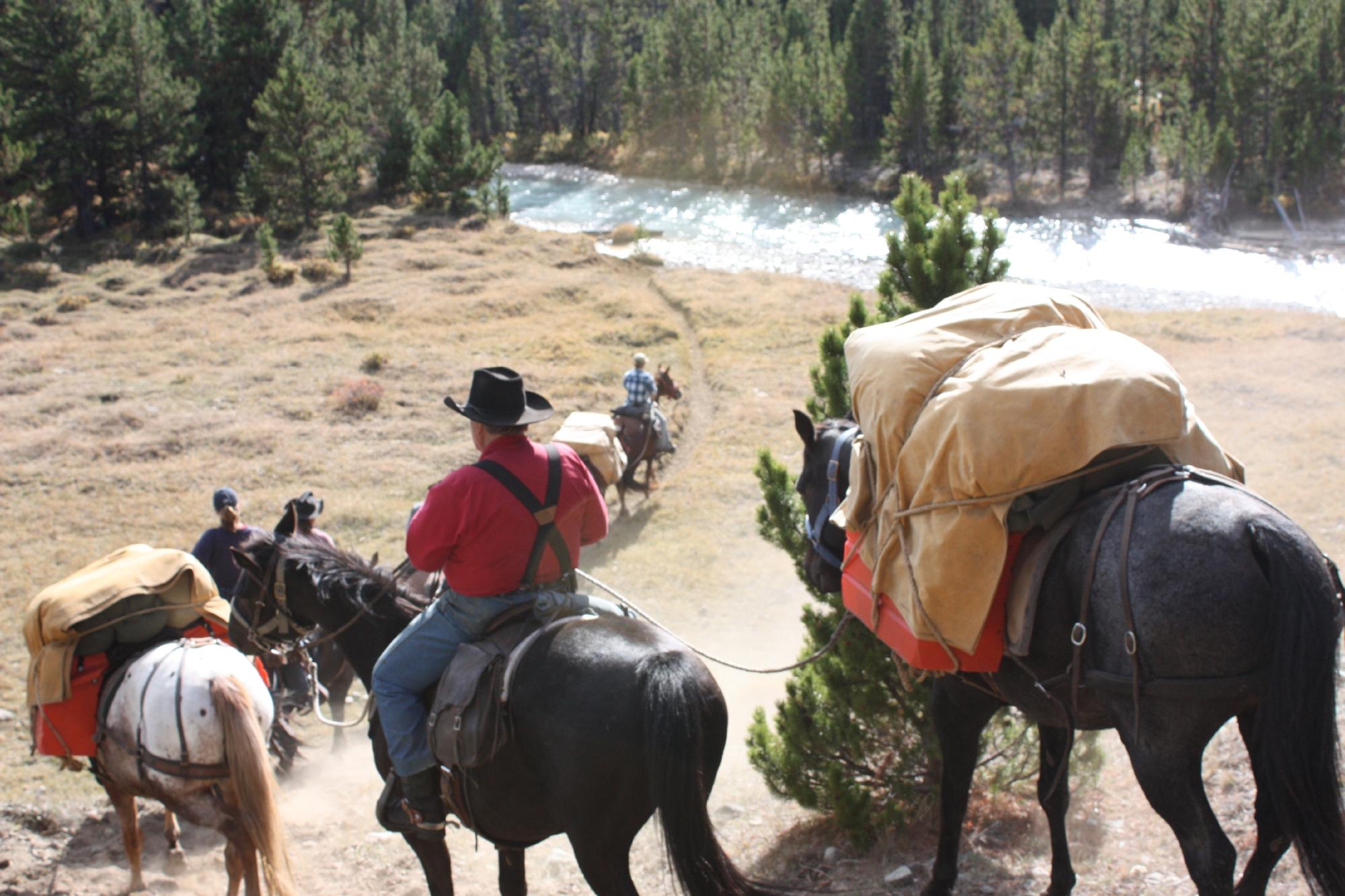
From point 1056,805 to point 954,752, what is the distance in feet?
1.90

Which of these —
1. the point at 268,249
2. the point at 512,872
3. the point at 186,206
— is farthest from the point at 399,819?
the point at 186,206

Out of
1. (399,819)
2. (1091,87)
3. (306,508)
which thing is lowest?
(399,819)

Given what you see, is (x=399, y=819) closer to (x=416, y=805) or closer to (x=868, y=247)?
(x=416, y=805)

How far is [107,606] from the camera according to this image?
5.73 metres

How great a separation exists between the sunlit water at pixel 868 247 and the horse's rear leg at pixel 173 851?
76.6 ft

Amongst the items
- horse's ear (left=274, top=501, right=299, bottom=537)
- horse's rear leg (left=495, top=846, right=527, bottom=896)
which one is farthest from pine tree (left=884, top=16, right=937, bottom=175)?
horse's rear leg (left=495, top=846, right=527, bottom=896)

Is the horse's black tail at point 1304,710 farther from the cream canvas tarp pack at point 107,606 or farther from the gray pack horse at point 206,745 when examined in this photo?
the cream canvas tarp pack at point 107,606

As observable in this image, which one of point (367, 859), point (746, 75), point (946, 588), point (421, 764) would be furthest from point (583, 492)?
point (746, 75)

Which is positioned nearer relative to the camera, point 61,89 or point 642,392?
point 642,392

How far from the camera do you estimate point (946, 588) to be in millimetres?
3824

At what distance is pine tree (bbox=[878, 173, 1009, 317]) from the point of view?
598cm

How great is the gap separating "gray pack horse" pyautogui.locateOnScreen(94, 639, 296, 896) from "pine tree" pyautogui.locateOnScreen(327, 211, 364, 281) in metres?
25.8

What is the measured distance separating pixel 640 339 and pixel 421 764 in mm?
19986

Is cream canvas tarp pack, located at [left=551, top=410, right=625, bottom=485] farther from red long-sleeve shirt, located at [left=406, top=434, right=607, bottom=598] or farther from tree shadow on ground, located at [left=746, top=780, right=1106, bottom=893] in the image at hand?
red long-sleeve shirt, located at [left=406, top=434, right=607, bottom=598]
